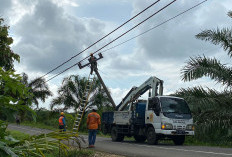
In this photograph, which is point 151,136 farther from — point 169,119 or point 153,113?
point 169,119

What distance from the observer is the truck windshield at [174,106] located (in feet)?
50.0

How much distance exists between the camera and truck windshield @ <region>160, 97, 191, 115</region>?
1523 centimetres

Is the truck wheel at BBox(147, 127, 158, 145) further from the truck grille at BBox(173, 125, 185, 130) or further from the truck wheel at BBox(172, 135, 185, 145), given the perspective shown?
the truck wheel at BBox(172, 135, 185, 145)

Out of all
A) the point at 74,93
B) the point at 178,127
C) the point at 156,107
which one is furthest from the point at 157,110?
the point at 74,93

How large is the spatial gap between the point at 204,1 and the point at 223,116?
5.87 meters

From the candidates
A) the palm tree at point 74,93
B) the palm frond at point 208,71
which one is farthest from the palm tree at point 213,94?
the palm tree at point 74,93

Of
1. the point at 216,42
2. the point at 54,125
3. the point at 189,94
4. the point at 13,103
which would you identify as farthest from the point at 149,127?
the point at 54,125

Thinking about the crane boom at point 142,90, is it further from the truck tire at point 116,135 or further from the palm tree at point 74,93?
the palm tree at point 74,93

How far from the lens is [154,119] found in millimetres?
15211

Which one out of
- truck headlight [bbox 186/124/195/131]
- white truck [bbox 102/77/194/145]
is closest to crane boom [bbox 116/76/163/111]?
white truck [bbox 102/77/194/145]

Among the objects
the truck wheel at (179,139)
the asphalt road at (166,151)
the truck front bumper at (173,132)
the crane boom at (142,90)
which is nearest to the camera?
the asphalt road at (166,151)

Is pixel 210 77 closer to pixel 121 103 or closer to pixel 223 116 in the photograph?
pixel 223 116

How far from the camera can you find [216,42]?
54.4ft

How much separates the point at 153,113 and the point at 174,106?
1072 millimetres
